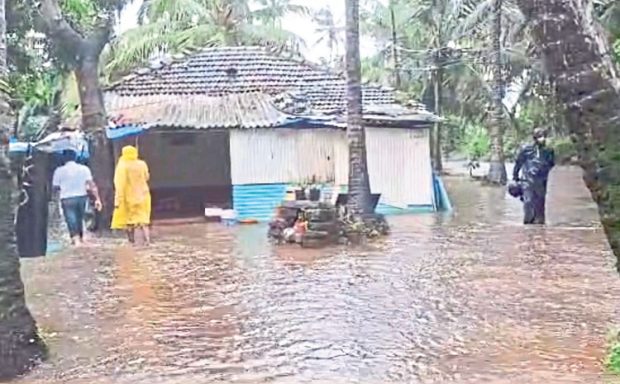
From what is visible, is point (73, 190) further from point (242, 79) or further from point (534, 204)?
point (242, 79)

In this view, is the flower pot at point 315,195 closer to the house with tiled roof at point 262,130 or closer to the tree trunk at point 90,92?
the house with tiled roof at point 262,130

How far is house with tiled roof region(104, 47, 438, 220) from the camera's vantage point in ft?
69.8

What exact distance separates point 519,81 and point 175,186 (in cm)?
2182

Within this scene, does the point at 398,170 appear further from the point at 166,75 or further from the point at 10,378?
the point at 10,378

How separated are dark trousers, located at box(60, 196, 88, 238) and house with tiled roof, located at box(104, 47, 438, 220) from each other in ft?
17.9

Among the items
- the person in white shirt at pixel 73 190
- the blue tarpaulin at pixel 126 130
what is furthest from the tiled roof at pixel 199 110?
the person in white shirt at pixel 73 190

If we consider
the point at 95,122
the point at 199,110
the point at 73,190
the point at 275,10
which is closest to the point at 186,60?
the point at 199,110

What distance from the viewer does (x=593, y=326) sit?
844 centimetres

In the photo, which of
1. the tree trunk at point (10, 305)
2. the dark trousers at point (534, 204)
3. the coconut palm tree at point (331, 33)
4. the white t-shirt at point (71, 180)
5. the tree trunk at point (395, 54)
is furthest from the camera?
the coconut palm tree at point (331, 33)

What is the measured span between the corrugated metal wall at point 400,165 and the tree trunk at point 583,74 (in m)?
15.9

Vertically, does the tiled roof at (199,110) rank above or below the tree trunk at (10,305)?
above

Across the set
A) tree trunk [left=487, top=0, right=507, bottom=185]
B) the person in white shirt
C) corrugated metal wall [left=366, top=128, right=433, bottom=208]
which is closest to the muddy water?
the person in white shirt

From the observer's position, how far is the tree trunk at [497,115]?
99.3 feet

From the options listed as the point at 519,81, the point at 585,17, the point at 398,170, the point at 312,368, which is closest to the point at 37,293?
the point at 312,368
